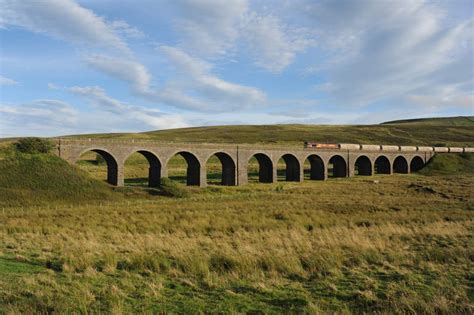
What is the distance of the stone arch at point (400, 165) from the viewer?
80750 millimetres

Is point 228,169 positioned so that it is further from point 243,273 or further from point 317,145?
point 243,273

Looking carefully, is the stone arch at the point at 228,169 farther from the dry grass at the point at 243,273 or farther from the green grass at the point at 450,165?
the green grass at the point at 450,165

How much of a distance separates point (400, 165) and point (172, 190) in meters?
59.4

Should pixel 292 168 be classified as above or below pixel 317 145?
below

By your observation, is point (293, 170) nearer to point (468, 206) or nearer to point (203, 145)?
point (203, 145)

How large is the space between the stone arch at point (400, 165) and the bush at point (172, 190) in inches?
2175

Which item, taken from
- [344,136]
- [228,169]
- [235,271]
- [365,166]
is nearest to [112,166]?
[228,169]

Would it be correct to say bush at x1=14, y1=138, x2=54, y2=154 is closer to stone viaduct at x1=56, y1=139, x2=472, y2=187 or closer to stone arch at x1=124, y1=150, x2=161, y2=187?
stone viaduct at x1=56, y1=139, x2=472, y2=187

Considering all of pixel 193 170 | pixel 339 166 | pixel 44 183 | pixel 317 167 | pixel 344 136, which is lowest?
pixel 44 183

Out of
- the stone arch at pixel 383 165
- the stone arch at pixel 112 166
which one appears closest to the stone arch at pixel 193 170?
the stone arch at pixel 112 166

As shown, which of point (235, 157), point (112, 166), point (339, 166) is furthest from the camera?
point (339, 166)

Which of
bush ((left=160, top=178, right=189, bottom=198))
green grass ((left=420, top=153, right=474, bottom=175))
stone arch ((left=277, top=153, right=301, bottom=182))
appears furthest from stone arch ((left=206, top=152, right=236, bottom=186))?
green grass ((left=420, top=153, right=474, bottom=175))

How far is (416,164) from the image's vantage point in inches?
3406

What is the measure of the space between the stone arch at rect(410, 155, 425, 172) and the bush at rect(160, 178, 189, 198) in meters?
61.1
